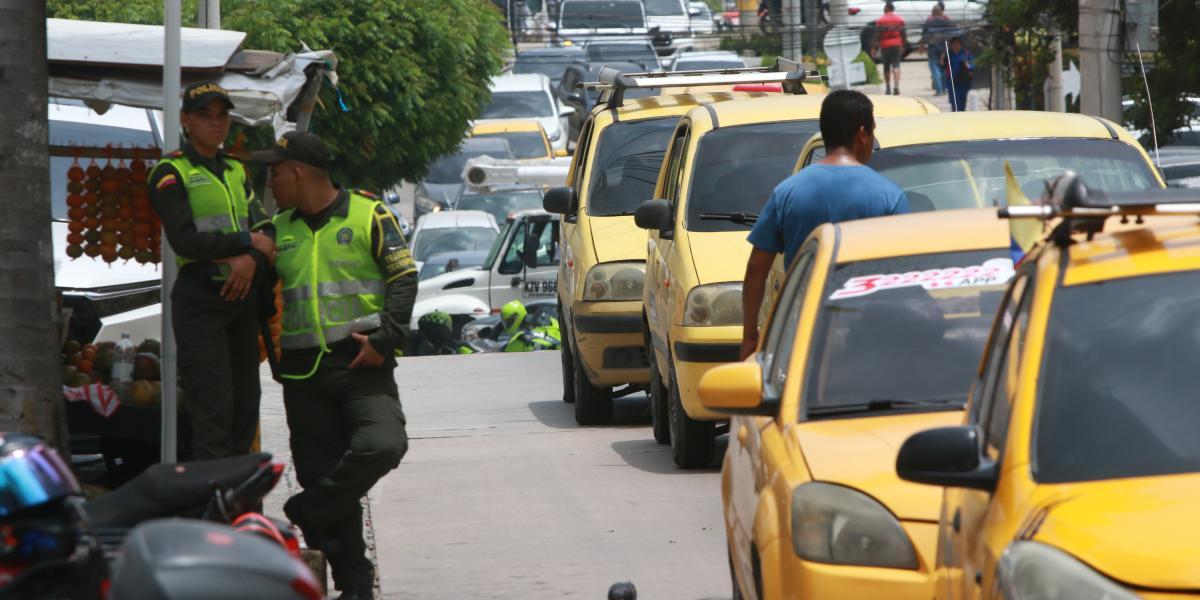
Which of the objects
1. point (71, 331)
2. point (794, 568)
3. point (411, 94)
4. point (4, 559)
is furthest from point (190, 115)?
point (411, 94)

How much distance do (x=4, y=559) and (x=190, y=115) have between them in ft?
12.8

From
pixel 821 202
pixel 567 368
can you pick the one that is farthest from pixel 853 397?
pixel 567 368

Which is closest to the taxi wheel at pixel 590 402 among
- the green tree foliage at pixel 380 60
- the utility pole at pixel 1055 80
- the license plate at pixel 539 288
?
the license plate at pixel 539 288

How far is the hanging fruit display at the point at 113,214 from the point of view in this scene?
873 centimetres

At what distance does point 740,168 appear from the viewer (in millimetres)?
11281

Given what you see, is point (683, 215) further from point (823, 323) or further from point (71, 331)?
point (823, 323)

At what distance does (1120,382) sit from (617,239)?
8.42 metres

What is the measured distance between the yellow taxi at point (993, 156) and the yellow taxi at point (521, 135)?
97.0 feet

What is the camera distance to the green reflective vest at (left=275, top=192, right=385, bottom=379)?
6.83 meters

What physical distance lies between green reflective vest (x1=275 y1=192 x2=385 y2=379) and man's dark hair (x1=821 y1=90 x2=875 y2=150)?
1.81 m

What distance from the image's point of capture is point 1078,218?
4.24m

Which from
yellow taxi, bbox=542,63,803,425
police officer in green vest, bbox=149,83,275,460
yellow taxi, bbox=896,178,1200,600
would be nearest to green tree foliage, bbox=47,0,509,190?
yellow taxi, bbox=542,63,803,425

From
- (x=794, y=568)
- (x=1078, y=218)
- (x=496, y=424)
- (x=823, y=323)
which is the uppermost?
(x=1078, y=218)

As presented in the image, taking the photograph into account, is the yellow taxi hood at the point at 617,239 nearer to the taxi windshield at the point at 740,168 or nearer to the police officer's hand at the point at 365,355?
the taxi windshield at the point at 740,168
